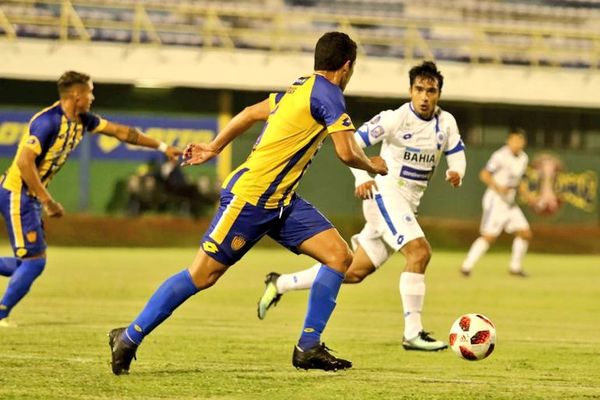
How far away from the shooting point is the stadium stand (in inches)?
1237

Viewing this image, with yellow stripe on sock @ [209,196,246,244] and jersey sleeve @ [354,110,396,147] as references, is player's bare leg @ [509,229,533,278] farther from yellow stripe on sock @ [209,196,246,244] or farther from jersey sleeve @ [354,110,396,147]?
yellow stripe on sock @ [209,196,246,244]

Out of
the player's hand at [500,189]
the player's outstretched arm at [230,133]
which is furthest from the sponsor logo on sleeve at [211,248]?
the player's hand at [500,189]

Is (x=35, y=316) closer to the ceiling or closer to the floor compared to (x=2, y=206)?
closer to the floor

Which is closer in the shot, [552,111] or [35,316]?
[35,316]

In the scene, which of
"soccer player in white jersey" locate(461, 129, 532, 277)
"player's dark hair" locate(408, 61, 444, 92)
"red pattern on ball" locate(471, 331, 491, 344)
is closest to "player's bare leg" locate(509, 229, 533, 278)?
"soccer player in white jersey" locate(461, 129, 532, 277)

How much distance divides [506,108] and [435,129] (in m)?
23.4

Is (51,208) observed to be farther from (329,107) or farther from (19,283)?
(329,107)

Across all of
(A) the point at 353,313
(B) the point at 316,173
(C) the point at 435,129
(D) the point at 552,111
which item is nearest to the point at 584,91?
(D) the point at 552,111

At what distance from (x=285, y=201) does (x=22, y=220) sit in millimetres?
3769

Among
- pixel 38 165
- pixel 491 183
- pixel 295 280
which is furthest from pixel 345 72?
pixel 491 183

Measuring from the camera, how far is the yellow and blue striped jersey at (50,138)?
35.6 ft

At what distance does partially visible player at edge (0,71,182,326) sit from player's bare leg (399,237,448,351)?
7.33 ft

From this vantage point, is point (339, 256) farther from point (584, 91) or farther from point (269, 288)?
point (584, 91)

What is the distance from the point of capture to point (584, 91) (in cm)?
3322
